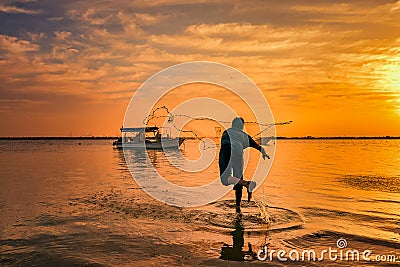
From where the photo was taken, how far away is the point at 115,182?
21844 millimetres

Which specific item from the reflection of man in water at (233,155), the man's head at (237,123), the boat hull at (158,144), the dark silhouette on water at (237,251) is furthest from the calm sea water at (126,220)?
the boat hull at (158,144)

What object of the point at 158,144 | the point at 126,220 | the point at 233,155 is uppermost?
the point at 158,144

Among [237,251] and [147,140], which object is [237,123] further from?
[147,140]

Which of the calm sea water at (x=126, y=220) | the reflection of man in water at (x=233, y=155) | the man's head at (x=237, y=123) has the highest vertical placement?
the man's head at (x=237, y=123)

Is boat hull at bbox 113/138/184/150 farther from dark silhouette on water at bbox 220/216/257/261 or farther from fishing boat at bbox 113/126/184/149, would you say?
dark silhouette on water at bbox 220/216/257/261

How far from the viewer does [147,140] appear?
76.5 metres

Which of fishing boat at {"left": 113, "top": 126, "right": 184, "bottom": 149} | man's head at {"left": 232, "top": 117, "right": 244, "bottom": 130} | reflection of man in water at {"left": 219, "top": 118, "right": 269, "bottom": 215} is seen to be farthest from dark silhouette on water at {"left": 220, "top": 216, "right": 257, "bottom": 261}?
fishing boat at {"left": 113, "top": 126, "right": 184, "bottom": 149}

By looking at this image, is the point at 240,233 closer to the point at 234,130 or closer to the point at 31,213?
the point at 234,130

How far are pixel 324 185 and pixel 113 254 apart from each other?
14.9 metres

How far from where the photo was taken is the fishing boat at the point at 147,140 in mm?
73875

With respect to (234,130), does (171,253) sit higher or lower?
lower

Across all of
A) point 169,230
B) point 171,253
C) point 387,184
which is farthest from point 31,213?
point 387,184

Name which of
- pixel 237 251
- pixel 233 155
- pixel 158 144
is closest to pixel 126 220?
pixel 233 155

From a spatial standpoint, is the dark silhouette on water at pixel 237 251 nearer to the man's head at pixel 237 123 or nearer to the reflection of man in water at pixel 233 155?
the reflection of man in water at pixel 233 155
